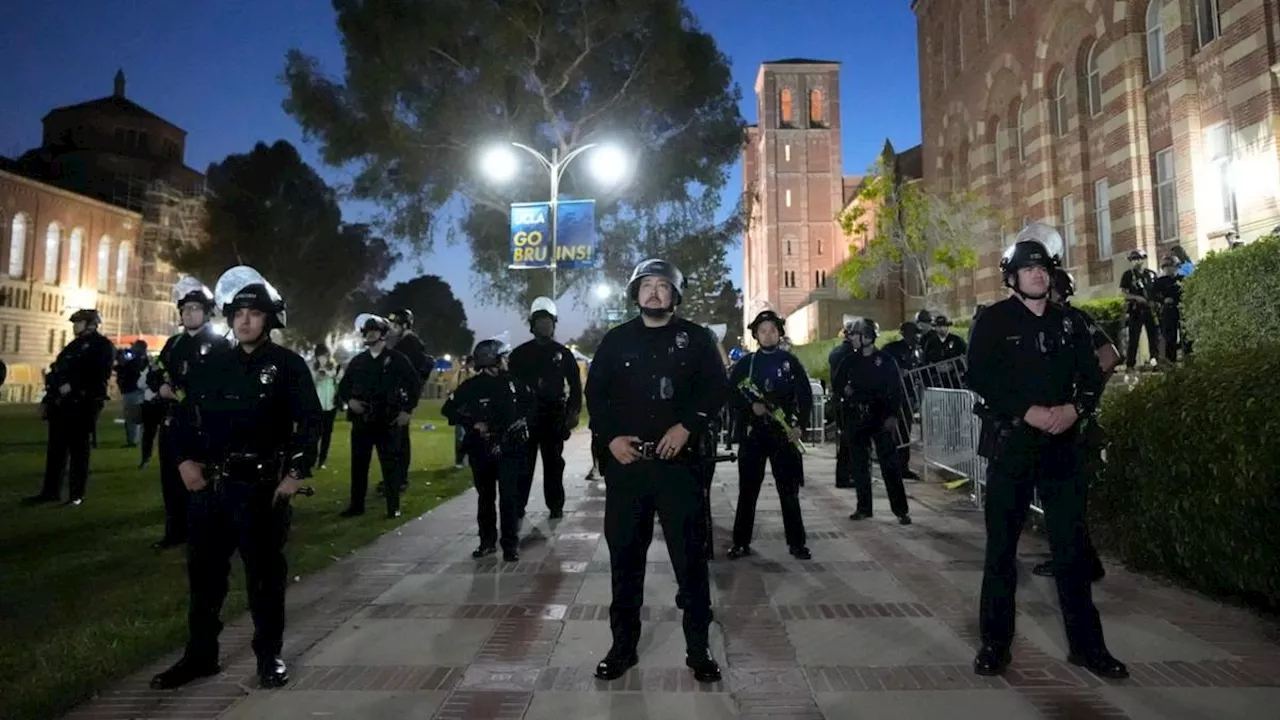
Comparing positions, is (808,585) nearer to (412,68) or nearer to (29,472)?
(29,472)

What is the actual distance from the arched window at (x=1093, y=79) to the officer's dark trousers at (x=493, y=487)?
74.8 ft

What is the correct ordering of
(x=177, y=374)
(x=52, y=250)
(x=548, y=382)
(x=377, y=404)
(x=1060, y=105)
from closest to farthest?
(x=177, y=374), (x=548, y=382), (x=377, y=404), (x=1060, y=105), (x=52, y=250)

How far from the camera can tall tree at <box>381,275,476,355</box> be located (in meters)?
79.1

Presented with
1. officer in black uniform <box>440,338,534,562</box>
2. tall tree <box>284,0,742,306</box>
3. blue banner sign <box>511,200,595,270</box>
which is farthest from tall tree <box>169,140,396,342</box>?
officer in black uniform <box>440,338,534,562</box>

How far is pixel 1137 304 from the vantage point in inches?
504

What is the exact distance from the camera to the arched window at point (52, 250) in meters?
48.9

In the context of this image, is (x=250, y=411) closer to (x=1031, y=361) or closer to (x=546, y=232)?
(x=1031, y=361)

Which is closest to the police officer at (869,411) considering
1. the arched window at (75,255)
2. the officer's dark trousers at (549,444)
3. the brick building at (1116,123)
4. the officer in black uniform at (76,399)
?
the officer's dark trousers at (549,444)

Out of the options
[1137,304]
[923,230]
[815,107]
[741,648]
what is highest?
[815,107]

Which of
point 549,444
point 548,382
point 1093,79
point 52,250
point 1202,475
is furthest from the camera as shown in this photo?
point 52,250

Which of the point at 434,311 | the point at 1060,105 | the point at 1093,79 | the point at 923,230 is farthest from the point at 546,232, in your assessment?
the point at 434,311

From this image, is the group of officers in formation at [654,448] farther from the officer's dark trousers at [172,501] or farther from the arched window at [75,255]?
the arched window at [75,255]

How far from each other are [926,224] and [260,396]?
91.3 ft

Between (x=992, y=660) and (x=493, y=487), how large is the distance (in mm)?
4092
